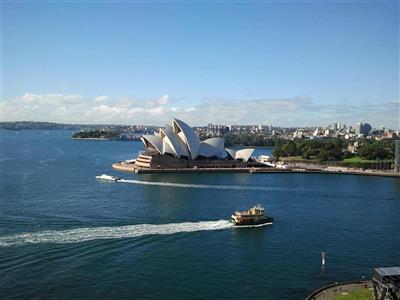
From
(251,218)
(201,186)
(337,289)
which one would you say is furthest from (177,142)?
(337,289)

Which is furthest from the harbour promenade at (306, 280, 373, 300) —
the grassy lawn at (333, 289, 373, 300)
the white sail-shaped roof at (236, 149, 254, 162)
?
the white sail-shaped roof at (236, 149, 254, 162)

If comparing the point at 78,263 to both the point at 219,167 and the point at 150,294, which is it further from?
the point at 219,167

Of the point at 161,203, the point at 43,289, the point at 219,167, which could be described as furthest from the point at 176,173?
the point at 43,289

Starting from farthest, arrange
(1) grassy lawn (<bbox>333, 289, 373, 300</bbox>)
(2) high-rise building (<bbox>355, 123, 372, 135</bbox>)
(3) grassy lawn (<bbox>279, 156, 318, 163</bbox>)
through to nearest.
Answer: (2) high-rise building (<bbox>355, 123, 372, 135</bbox>) → (3) grassy lawn (<bbox>279, 156, 318, 163</bbox>) → (1) grassy lawn (<bbox>333, 289, 373, 300</bbox>)

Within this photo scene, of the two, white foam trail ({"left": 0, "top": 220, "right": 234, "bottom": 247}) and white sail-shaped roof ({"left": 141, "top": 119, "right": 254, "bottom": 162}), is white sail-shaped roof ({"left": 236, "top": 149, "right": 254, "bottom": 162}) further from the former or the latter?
white foam trail ({"left": 0, "top": 220, "right": 234, "bottom": 247})

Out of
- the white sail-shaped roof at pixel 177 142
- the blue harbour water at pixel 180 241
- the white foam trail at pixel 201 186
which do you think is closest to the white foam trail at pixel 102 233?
the blue harbour water at pixel 180 241

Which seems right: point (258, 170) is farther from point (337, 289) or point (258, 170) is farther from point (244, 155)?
point (337, 289)
